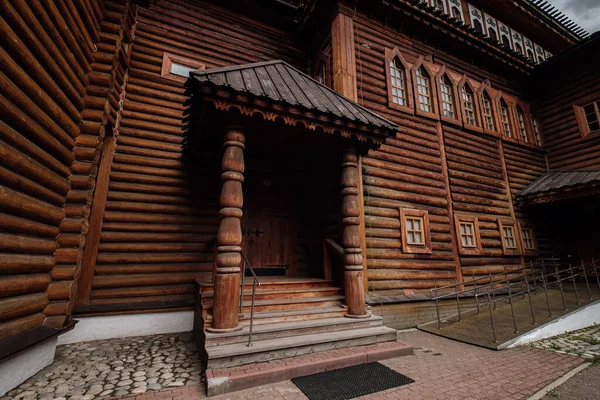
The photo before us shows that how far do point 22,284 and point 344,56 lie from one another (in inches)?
326

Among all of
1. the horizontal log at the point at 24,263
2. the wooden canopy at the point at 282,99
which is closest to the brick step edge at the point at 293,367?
the horizontal log at the point at 24,263

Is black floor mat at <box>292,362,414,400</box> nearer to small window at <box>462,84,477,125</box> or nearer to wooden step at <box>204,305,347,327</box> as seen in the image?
wooden step at <box>204,305,347,327</box>

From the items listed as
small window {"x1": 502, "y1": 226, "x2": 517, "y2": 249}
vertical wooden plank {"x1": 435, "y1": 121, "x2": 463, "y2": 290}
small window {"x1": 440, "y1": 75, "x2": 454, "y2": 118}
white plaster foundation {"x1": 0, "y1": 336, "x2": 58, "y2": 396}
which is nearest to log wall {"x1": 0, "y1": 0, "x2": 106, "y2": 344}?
white plaster foundation {"x1": 0, "y1": 336, "x2": 58, "y2": 396}

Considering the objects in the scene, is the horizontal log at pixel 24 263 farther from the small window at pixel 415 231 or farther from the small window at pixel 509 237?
the small window at pixel 509 237

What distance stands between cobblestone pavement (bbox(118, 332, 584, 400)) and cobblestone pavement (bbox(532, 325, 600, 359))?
0.41 m

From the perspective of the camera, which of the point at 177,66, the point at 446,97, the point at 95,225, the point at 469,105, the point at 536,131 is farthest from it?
the point at 536,131

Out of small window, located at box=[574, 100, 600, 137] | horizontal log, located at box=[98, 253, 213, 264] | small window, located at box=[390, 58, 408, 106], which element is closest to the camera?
horizontal log, located at box=[98, 253, 213, 264]

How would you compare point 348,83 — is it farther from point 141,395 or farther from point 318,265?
point 141,395

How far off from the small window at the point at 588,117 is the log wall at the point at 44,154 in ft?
53.4

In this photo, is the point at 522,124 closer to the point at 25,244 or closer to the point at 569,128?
the point at 569,128

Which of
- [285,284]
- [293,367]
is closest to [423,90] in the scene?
[285,284]

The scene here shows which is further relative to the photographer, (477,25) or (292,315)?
(477,25)

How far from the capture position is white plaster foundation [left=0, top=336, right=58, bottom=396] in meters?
3.34

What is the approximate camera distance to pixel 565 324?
20.3ft
